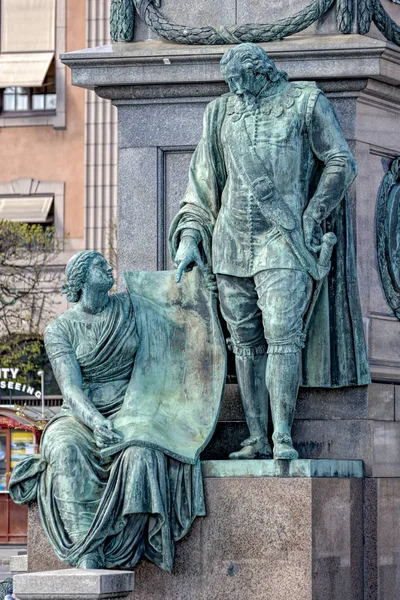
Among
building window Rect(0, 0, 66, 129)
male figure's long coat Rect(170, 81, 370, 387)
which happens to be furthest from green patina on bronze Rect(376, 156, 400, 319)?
building window Rect(0, 0, 66, 129)

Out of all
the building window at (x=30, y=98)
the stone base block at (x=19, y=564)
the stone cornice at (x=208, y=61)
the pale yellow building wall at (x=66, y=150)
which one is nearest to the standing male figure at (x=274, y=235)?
the stone cornice at (x=208, y=61)

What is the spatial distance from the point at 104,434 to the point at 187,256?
1.17 meters

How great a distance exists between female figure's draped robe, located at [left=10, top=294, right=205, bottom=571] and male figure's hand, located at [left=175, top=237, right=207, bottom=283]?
79cm

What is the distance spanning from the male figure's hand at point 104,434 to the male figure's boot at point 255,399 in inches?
31.8

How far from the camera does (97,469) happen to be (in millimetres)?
12234

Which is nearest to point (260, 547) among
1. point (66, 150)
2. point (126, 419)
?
point (126, 419)

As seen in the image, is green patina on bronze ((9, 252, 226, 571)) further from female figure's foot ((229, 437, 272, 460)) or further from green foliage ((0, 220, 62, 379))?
green foliage ((0, 220, 62, 379))

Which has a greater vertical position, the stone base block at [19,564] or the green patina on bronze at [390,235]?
the green patina on bronze at [390,235]

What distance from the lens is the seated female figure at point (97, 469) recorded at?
1207 cm

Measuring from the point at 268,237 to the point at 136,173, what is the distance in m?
1.40

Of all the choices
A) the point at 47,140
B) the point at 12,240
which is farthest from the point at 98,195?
the point at 12,240

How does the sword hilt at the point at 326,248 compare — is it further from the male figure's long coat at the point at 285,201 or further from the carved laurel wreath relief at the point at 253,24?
the carved laurel wreath relief at the point at 253,24

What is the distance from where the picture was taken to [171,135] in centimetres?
1359

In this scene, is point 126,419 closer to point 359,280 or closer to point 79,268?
point 79,268
